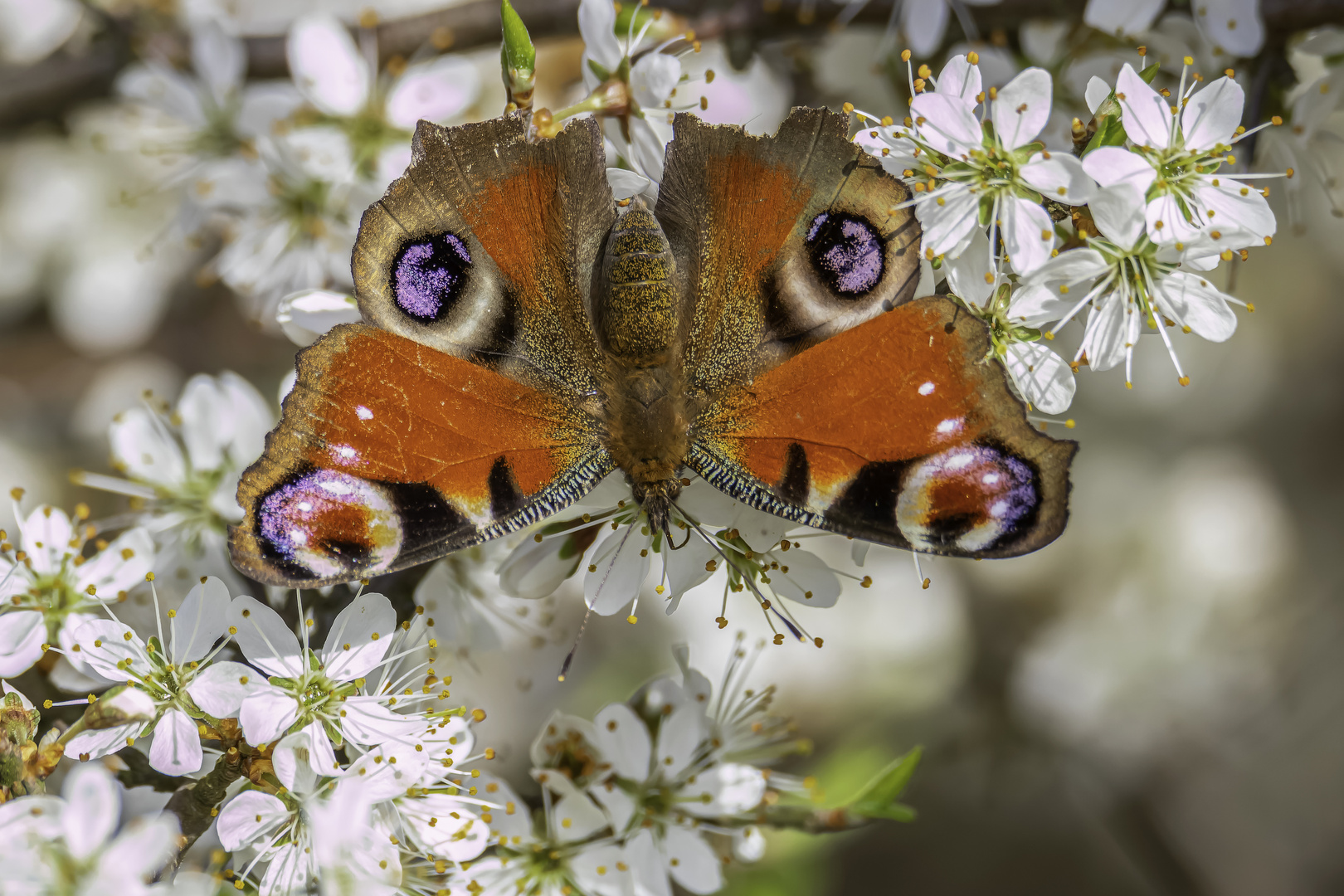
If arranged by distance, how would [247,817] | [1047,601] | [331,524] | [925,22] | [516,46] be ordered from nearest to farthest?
[247,817], [331,524], [516,46], [925,22], [1047,601]

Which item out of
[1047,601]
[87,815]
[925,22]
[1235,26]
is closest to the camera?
[87,815]

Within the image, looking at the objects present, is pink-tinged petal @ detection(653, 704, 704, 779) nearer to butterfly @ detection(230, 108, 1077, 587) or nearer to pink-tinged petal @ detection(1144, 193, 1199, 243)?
butterfly @ detection(230, 108, 1077, 587)

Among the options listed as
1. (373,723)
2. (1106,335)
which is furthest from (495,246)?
(1106,335)

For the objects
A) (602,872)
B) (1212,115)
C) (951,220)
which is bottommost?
(602,872)

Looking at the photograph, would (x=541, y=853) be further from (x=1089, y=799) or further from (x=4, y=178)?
(x=4, y=178)

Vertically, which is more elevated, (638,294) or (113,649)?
(638,294)

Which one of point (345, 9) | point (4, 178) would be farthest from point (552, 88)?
point (4, 178)

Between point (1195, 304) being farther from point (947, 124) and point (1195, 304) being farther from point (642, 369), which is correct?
point (642, 369)
